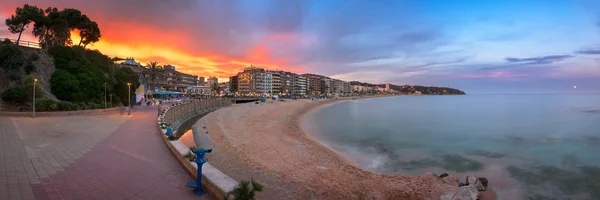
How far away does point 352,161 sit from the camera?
14.5 m

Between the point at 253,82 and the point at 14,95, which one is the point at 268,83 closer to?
the point at 253,82

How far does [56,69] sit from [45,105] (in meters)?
8.05

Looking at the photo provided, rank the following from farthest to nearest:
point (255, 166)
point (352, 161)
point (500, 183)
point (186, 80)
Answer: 1. point (186, 80)
2. point (352, 161)
3. point (500, 183)
4. point (255, 166)

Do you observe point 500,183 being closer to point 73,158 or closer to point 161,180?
point 161,180

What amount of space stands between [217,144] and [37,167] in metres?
8.92

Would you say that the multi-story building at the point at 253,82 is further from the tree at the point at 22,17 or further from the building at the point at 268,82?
the tree at the point at 22,17

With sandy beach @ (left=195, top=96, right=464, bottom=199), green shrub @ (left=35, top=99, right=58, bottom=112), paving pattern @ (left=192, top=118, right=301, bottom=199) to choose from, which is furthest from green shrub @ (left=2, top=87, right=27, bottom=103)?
paving pattern @ (left=192, top=118, right=301, bottom=199)

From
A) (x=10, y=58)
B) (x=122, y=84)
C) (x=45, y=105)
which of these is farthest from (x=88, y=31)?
(x=45, y=105)

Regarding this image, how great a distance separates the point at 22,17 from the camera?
2886 cm

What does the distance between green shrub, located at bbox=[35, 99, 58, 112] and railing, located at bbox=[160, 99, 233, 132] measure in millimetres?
7912

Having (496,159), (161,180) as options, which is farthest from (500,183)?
(161,180)

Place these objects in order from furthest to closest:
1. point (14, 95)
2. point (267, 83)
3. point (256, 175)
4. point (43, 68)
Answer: point (267, 83) → point (43, 68) → point (14, 95) → point (256, 175)

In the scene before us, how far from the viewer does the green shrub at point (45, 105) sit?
20062mm

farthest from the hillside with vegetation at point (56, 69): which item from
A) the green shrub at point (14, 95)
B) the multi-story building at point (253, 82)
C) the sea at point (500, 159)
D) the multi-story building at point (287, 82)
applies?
the multi-story building at point (287, 82)
